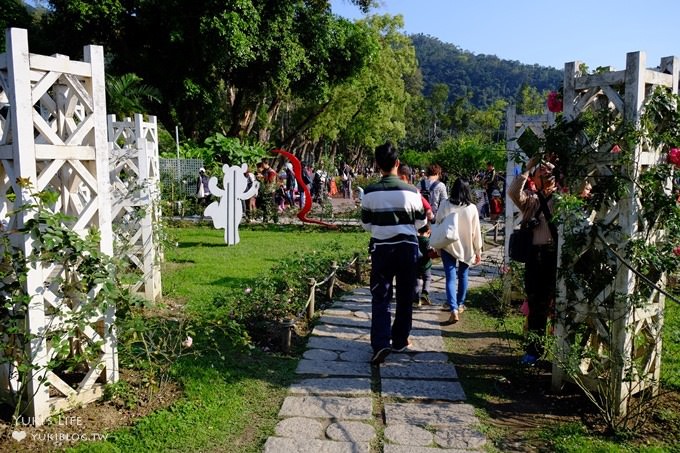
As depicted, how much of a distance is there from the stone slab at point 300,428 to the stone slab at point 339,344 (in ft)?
4.64

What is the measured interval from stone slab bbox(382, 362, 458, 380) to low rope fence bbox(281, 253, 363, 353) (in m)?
0.88

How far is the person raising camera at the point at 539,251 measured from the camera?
4.43 m

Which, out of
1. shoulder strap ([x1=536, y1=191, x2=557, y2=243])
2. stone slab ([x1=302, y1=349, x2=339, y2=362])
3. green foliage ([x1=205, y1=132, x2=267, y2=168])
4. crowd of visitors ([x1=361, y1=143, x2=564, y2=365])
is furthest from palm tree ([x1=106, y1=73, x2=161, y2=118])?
shoulder strap ([x1=536, y1=191, x2=557, y2=243])

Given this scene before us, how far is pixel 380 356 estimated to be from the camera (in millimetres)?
4621

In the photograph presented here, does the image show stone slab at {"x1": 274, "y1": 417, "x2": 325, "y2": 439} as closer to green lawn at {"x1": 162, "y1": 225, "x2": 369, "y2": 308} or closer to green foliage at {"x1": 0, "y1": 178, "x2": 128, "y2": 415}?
green foliage at {"x1": 0, "y1": 178, "x2": 128, "y2": 415}

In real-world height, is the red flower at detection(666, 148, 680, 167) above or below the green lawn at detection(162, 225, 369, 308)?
above

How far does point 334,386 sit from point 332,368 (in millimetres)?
374

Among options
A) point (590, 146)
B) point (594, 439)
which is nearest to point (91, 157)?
point (590, 146)

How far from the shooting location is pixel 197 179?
17.6m

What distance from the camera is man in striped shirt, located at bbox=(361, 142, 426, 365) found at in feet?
14.9

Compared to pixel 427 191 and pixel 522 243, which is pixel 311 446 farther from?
pixel 427 191

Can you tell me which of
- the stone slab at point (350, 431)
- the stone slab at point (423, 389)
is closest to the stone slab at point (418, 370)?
the stone slab at point (423, 389)

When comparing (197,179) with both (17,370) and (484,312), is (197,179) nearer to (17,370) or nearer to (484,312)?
(484,312)

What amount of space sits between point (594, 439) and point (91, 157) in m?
3.64
